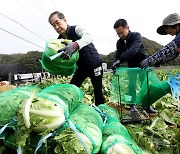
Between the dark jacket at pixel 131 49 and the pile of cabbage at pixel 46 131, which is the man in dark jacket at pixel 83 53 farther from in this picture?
the pile of cabbage at pixel 46 131

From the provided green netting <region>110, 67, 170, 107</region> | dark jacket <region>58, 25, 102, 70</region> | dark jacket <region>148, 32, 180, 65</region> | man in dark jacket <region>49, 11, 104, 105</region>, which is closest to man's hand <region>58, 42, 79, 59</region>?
man in dark jacket <region>49, 11, 104, 105</region>

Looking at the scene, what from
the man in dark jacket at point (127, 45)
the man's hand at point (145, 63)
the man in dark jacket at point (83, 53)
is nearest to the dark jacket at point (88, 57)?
the man in dark jacket at point (83, 53)

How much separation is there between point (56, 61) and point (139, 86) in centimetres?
150

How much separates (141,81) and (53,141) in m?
2.63

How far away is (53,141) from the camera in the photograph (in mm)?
2164

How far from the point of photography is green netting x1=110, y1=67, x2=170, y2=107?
440 centimetres

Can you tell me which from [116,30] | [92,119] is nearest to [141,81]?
[116,30]

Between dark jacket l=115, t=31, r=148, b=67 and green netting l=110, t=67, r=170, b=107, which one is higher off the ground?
dark jacket l=115, t=31, r=148, b=67

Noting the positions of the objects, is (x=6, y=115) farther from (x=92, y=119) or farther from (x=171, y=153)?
(x=171, y=153)

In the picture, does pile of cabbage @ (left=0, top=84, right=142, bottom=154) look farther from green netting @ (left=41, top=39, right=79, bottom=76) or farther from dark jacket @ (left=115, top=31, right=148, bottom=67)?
dark jacket @ (left=115, top=31, right=148, bottom=67)

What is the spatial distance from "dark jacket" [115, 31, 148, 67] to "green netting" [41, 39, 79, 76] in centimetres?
134

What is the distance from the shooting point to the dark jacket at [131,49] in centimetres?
524

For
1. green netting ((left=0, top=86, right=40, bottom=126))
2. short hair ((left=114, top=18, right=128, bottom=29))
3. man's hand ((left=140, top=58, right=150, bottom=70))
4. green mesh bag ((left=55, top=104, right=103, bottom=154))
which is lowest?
green mesh bag ((left=55, top=104, right=103, bottom=154))

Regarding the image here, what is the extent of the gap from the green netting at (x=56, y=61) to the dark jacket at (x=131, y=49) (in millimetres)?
1342
